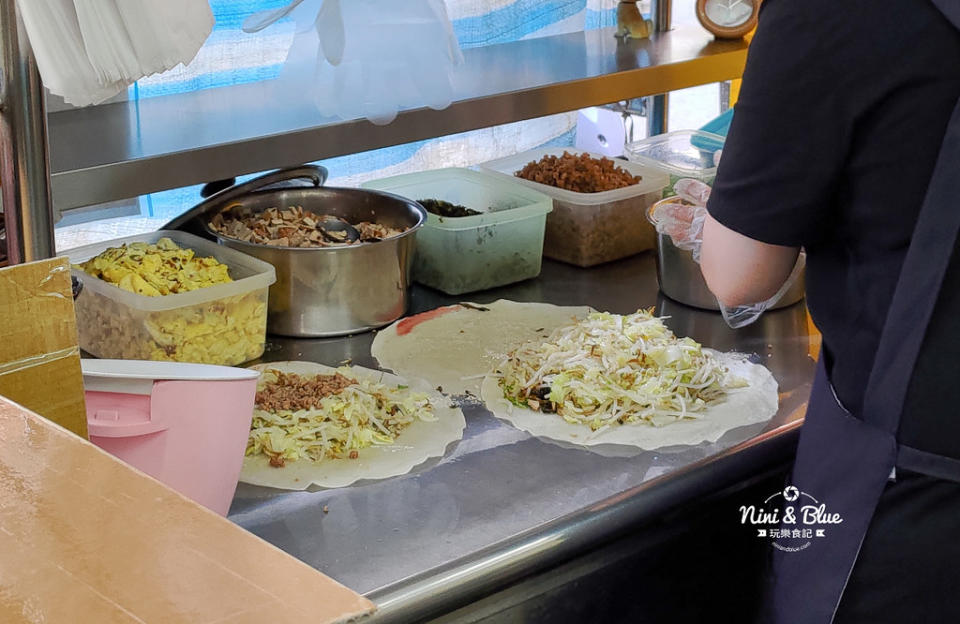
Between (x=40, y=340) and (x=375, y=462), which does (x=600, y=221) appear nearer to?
(x=375, y=462)

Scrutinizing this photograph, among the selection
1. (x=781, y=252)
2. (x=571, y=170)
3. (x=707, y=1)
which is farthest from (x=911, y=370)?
(x=707, y=1)

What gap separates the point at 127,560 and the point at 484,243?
160 centimetres

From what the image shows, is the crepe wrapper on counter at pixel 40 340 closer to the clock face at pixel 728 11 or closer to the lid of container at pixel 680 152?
the lid of container at pixel 680 152

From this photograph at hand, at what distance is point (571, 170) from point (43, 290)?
1556 millimetres

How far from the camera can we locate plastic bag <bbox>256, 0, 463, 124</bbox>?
1649mm

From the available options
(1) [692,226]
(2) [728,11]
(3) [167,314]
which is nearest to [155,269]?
(3) [167,314]

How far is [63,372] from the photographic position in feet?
A: 3.22

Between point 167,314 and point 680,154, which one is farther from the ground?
point 680,154

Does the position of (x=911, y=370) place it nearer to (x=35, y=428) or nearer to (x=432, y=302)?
(x=35, y=428)

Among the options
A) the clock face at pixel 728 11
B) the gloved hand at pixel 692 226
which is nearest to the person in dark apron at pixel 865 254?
the gloved hand at pixel 692 226

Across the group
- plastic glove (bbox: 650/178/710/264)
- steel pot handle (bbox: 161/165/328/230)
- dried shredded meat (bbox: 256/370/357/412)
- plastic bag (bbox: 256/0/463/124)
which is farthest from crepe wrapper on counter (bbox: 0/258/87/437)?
plastic glove (bbox: 650/178/710/264)

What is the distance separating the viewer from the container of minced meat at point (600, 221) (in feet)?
7.34

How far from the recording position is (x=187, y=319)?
166 centimetres

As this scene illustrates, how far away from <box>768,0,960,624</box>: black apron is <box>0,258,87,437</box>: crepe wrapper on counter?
0.86 meters
